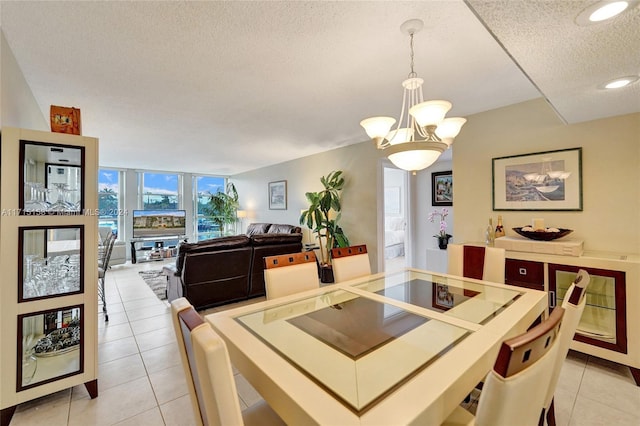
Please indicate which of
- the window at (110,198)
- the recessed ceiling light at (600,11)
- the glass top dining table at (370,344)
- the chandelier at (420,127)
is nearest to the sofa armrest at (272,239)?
the glass top dining table at (370,344)

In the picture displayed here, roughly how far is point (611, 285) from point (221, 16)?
3.43 m

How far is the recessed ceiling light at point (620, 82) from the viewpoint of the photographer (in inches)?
67.5

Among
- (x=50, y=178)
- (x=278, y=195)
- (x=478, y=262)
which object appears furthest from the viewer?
(x=278, y=195)

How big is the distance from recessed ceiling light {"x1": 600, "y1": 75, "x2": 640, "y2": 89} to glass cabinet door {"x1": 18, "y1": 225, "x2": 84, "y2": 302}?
3.62 m

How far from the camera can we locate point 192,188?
27.3 feet

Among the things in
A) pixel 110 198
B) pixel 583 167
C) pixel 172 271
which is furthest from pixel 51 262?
pixel 110 198

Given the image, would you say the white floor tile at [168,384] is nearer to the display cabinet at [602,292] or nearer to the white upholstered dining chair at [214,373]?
the white upholstered dining chair at [214,373]

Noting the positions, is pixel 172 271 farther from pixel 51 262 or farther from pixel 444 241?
pixel 444 241

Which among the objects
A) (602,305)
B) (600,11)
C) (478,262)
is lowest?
(602,305)

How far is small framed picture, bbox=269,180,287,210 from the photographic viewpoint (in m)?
6.60

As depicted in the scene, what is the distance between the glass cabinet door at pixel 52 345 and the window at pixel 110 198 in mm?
6060

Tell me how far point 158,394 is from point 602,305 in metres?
3.51

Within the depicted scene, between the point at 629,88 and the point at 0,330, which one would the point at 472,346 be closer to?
the point at 629,88

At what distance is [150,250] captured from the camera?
7.23 metres
